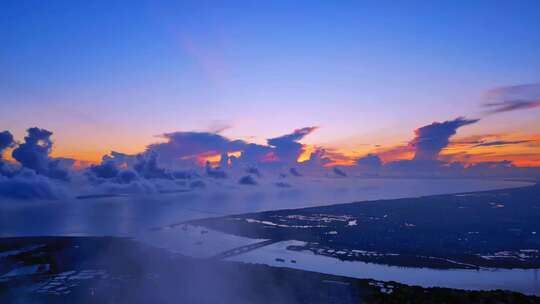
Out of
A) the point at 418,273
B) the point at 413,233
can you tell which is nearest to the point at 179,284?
the point at 418,273

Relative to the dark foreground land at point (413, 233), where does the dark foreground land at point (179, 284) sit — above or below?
below

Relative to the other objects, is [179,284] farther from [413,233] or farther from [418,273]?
A: [413,233]

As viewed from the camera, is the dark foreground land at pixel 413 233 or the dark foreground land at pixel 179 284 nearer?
the dark foreground land at pixel 179 284

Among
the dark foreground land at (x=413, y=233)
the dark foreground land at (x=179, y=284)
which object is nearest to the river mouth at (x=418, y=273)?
the dark foreground land at (x=413, y=233)

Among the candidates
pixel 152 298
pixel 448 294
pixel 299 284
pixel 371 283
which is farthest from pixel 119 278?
pixel 448 294

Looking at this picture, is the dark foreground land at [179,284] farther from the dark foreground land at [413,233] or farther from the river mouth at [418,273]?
the dark foreground land at [413,233]

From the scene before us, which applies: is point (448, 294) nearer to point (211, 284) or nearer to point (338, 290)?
point (338, 290)
